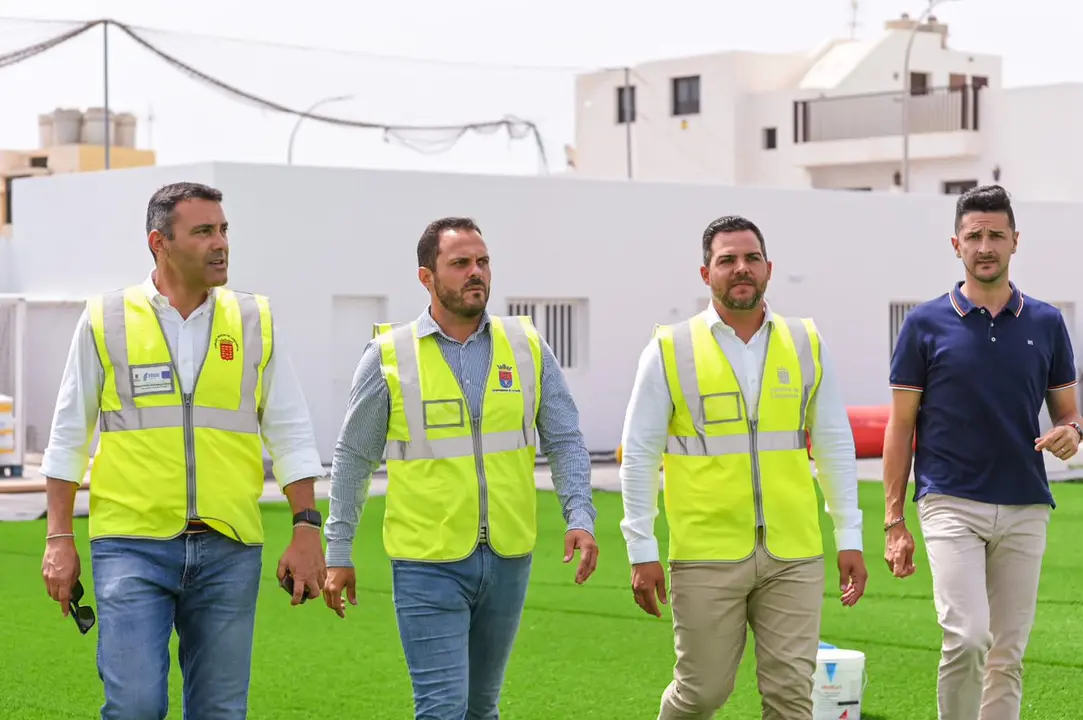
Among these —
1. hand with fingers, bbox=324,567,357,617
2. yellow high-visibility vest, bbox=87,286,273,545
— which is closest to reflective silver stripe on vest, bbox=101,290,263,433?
yellow high-visibility vest, bbox=87,286,273,545

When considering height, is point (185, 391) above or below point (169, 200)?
below

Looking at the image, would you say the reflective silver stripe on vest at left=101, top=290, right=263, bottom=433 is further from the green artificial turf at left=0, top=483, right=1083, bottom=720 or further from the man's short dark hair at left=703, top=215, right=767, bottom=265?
the green artificial turf at left=0, top=483, right=1083, bottom=720

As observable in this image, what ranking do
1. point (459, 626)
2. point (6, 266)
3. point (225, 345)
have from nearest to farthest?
point (225, 345)
point (459, 626)
point (6, 266)

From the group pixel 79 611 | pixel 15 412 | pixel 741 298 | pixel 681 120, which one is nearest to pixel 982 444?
pixel 741 298

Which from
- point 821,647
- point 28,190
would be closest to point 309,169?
point 28,190

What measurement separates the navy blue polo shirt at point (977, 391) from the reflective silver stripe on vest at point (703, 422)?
56 cm

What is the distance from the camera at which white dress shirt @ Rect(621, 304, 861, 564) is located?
6.39m

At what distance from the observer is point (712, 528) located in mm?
6336

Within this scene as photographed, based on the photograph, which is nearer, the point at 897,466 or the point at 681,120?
the point at 897,466

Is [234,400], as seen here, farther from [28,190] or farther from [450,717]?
[28,190]

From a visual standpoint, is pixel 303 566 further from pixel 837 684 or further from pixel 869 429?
pixel 869 429

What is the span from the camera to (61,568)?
5539 mm

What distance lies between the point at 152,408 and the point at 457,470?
3.25 ft

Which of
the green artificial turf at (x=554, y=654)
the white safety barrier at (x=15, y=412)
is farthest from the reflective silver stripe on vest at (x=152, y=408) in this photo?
the white safety barrier at (x=15, y=412)
